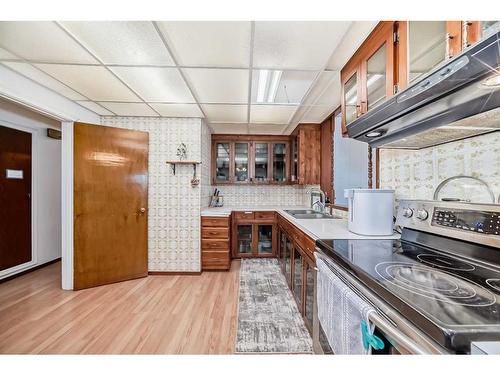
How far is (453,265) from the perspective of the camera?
3.07 ft

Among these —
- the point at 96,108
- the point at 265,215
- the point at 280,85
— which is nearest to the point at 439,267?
the point at 280,85

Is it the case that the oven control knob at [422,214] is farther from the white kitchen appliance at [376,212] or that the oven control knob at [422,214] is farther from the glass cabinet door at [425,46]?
the glass cabinet door at [425,46]

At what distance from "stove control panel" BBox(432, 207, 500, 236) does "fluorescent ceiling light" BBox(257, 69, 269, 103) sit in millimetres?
1626

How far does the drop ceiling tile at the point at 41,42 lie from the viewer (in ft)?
4.55

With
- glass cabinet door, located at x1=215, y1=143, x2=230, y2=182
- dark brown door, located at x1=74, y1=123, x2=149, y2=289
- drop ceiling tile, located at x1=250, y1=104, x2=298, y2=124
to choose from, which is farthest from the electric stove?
glass cabinet door, located at x1=215, y1=143, x2=230, y2=182

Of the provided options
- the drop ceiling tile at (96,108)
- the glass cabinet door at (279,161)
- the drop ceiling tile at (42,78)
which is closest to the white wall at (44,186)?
the drop ceiling tile at (96,108)

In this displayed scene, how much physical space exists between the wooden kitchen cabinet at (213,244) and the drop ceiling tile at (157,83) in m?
1.67

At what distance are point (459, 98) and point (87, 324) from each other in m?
2.97

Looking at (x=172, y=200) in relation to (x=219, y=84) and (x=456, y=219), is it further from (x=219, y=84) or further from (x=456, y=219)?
(x=456, y=219)
